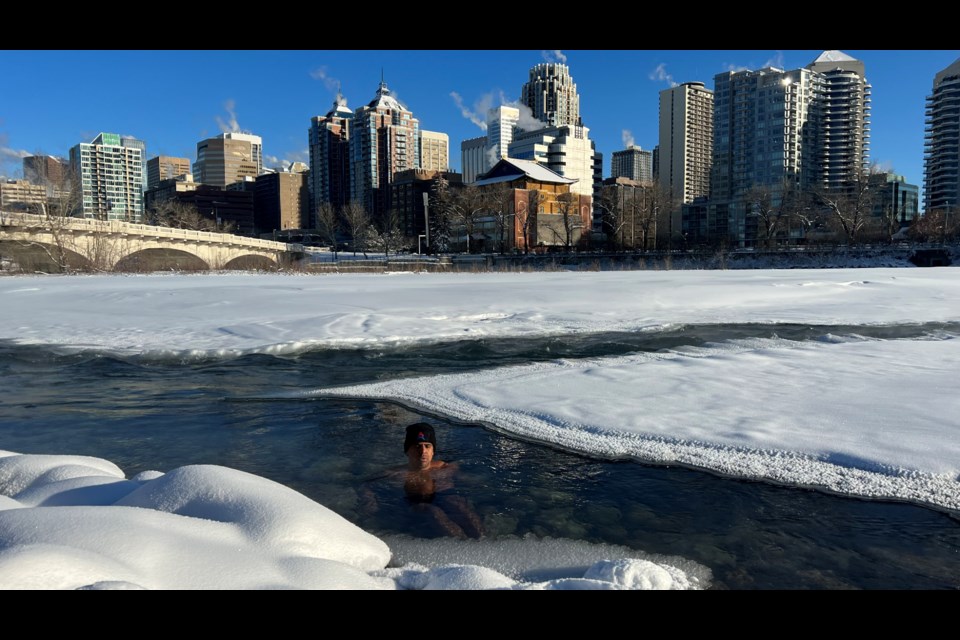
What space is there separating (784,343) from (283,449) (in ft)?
28.5

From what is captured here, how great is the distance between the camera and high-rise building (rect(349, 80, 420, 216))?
14850cm

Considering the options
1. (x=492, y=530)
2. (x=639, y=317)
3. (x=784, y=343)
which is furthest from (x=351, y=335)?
(x=492, y=530)

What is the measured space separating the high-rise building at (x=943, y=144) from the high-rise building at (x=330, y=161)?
113421 mm

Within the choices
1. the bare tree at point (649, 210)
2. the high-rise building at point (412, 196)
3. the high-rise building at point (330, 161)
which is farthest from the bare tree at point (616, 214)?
the high-rise building at point (330, 161)

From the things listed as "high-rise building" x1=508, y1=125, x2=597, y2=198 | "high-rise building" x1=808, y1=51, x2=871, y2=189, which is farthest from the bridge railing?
"high-rise building" x1=808, y1=51, x2=871, y2=189

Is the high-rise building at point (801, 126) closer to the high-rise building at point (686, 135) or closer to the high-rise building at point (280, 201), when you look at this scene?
the high-rise building at point (686, 135)

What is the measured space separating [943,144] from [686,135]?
8392 centimetres

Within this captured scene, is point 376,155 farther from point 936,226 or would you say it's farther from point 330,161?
point 936,226

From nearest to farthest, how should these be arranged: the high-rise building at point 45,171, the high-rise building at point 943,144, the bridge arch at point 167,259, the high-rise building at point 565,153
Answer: the high-rise building at point 45,171, the bridge arch at point 167,259, the high-rise building at point 943,144, the high-rise building at point 565,153

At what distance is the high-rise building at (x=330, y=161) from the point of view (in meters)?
159

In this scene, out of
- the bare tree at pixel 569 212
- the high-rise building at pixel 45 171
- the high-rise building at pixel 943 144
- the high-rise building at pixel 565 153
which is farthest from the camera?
the high-rise building at pixel 565 153

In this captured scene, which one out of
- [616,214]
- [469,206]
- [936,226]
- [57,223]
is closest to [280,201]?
[469,206]

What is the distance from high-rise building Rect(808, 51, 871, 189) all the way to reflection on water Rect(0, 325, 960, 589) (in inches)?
4482

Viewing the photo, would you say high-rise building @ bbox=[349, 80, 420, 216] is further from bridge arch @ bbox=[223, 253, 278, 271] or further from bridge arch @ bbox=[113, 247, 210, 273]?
bridge arch @ bbox=[113, 247, 210, 273]
